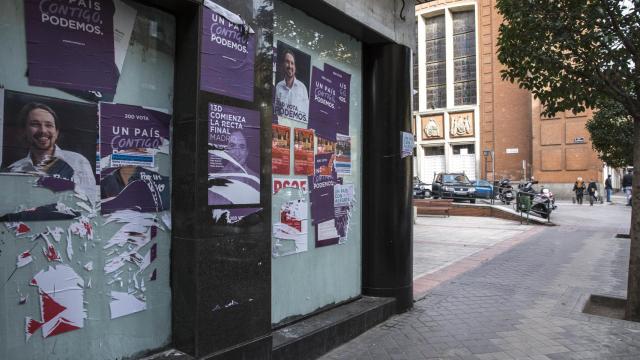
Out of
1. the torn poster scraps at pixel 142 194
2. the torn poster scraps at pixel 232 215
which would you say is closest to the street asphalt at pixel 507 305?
the torn poster scraps at pixel 232 215

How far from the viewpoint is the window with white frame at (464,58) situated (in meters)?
39.1

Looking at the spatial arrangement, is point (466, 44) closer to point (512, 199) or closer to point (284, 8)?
point (512, 199)

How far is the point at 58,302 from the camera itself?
264cm

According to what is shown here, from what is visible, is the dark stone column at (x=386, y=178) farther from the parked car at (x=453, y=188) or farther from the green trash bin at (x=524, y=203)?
the parked car at (x=453, y=188)

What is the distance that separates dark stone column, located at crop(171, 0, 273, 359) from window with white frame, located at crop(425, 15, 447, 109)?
38770mm

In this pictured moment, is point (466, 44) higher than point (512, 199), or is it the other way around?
point (466, 44)

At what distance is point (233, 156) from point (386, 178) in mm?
2306

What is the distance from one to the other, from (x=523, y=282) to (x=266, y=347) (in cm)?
487

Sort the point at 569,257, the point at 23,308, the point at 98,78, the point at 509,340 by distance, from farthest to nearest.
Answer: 1. the point at 569,257
2. the point at 509,340
3. the point at 98,78
4. the point at 23,308

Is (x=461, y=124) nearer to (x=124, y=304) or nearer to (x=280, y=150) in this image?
(x=280, y=150)

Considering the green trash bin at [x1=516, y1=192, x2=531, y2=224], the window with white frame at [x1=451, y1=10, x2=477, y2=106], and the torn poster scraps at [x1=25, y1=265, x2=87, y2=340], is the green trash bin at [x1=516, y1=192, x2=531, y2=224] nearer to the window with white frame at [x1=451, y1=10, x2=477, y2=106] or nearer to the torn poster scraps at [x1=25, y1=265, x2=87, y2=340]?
the torn poster scraps at [x1=25, y1=265, x2=87, y2=340]

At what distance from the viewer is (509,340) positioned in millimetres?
4355

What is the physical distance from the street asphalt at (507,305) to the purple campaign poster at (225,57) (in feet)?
8.14

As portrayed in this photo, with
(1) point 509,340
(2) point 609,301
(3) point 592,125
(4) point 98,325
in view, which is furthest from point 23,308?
(3) point 592,125
